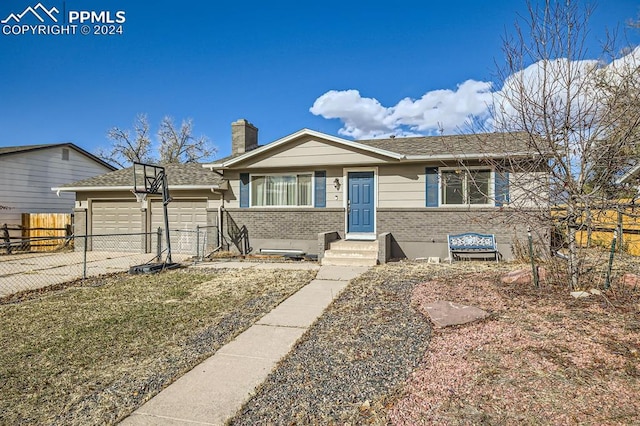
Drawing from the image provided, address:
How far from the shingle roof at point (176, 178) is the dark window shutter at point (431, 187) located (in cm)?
698

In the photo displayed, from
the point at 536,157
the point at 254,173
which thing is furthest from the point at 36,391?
the point at 254,173

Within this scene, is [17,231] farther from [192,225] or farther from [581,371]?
[581,371]

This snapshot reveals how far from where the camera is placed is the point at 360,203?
38.2 feet

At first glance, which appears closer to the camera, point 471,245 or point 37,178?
point 471,245

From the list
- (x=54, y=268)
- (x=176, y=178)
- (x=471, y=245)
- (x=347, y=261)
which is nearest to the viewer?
(x=347, y=261)

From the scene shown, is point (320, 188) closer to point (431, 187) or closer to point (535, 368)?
point (431, 187)

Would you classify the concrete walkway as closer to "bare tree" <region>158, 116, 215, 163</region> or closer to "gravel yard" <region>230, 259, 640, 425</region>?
"gravel yard" <region>230, 259, 640, 425</region>

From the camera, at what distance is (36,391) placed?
10.5 ft

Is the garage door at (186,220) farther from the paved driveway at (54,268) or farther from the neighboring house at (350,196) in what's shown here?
the paved driveway at (54,268)

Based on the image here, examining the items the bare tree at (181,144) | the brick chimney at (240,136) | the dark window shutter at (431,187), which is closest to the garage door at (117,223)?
the brick chimney at (240,136)

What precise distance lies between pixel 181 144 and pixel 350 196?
2897 centimetres

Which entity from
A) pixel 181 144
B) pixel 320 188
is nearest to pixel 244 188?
pixel 320 188

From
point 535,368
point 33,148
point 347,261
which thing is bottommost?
point 347,261

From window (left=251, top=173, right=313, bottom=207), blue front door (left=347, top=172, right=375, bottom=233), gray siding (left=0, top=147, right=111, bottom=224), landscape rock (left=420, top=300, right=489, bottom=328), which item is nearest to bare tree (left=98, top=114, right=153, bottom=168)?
gray siding (left=0, top=147, right=111, bottom=224)
